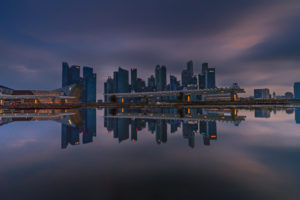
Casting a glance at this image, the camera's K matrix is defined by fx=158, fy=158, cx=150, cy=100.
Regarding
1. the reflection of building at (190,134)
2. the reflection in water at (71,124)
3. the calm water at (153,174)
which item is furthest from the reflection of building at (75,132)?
the reflection of building at (190,134)

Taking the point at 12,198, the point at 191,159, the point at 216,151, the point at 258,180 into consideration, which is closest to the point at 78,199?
the point at 12,198

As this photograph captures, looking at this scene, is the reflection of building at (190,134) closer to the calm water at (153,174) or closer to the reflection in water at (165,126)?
the reflection in water at (165,126)

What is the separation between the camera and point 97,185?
4.22 meters

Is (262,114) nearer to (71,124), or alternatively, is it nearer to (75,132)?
(75,132)

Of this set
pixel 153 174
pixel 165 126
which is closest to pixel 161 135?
pixel 165 126

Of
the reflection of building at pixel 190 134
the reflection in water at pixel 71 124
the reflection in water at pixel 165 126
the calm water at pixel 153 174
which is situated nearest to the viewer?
the calm water at pixel 153 174

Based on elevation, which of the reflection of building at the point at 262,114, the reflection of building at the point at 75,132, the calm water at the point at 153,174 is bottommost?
the reflection of building at the point at 75,132

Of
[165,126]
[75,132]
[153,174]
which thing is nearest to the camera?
[153,174]

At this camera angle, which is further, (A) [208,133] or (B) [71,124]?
(B) [71,124]

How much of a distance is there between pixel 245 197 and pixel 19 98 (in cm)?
13646

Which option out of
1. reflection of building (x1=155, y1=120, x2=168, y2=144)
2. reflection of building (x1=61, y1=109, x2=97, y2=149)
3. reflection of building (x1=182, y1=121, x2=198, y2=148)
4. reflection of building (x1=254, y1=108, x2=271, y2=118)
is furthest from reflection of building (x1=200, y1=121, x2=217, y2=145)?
reflection of building (x1=254, y1=108, x2=271, y2=118)

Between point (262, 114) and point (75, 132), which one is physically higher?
point (262, 114)

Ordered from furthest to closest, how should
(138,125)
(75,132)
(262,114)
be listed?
(262,114), (138,125), (75,132)

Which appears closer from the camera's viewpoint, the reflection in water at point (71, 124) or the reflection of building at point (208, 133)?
the reflection of building at point (208, 133)
